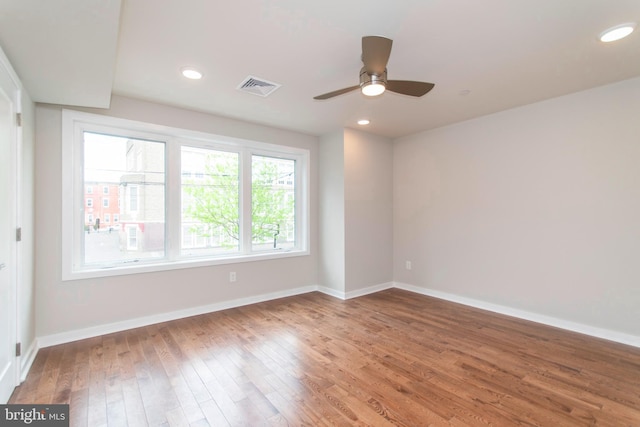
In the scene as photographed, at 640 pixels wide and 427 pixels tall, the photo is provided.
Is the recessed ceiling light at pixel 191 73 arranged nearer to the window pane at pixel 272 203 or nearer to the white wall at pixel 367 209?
the window pane at pixel 272 203

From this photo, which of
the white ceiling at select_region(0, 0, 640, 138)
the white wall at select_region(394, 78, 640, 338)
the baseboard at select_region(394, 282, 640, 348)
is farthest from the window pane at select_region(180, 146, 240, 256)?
the baseboard at select_region(394, 282, 640, 348)

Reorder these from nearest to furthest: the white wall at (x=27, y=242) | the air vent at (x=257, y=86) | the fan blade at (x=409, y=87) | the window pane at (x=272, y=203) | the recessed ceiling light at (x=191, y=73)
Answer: the fan blade at (x=409, y=87), the white wall at (x=27, y=242), the recessed ceiling light at (x=191, y=73), the air vent at (x=257, y=86), the window pane at (x=272, y=203)

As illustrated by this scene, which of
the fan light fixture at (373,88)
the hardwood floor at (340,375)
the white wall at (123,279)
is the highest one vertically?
the fan light fixture at (373,88)

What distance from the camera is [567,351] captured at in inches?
105

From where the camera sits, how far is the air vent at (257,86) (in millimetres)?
2729

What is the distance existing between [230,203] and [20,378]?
2523mm

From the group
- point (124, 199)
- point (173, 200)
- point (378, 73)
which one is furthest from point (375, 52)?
point (124, 199)

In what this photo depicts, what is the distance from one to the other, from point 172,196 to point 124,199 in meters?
0.49

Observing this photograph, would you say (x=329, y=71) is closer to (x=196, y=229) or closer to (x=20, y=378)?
(x=196, y=229)

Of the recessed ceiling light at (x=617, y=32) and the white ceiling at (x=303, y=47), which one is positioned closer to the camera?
the white ceiling at (x=303, y=47)

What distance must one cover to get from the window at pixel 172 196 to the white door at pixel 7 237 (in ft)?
2.83

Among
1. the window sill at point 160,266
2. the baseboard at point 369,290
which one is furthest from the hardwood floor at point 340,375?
the baseboard at point 369,290

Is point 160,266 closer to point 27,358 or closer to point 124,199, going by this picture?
point 124,199

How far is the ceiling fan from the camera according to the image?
183cm
